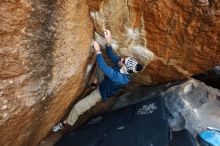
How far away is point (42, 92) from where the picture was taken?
5.30 metres

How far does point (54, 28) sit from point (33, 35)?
1.06 feet

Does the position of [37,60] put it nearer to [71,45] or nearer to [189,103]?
[71,45]

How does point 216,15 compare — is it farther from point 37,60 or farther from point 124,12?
point 37,60

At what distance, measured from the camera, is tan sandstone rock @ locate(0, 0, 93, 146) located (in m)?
4.50

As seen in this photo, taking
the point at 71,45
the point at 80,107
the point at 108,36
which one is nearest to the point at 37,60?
the point at 71,45

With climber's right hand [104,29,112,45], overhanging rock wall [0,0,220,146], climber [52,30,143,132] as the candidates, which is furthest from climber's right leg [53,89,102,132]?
climber's right hand [104,29,112,45]

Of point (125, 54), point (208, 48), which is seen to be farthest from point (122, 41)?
point (208, 48)

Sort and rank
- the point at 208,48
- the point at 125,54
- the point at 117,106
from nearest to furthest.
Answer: the point at 208,48
the point at 125,54
the point at 117,106

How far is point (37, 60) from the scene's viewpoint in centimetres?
494

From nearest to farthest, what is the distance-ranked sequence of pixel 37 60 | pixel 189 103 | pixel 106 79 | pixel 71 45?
pixel 37 60, pixel 71 45, pixel 106 79, pixel 189 103

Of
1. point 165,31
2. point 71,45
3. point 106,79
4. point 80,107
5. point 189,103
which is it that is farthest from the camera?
point 80,107

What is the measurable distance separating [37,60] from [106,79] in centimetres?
148

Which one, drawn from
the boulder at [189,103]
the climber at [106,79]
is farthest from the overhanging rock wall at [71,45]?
the boulder at [189,103]

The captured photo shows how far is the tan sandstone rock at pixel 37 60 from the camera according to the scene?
450 cm
